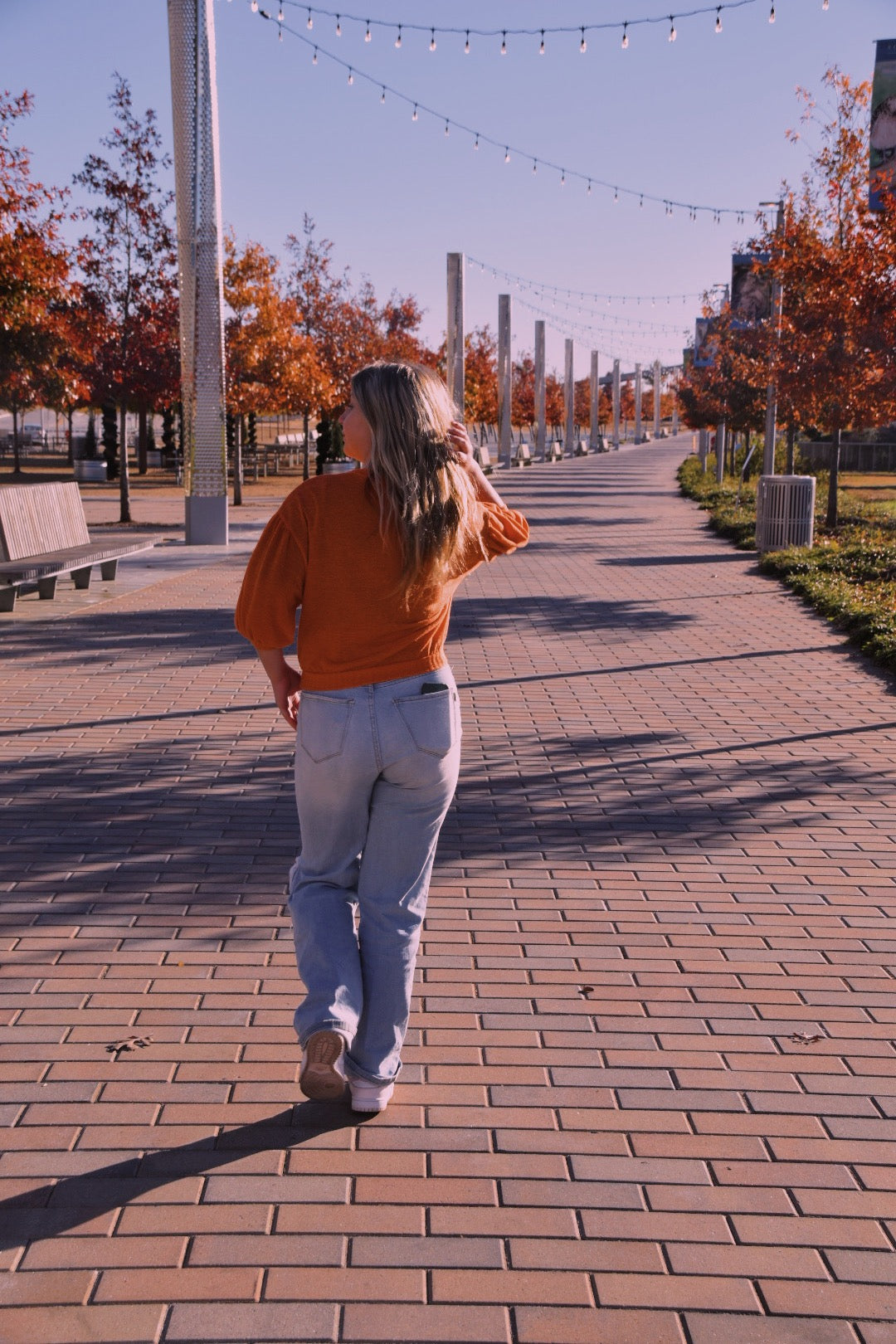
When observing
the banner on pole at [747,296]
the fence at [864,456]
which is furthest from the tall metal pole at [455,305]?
the fence at [864,456]

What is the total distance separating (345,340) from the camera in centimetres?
3978

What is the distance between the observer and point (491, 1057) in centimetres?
361

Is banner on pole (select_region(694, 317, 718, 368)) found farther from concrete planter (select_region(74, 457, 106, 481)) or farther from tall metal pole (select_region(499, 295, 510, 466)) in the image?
concrete planter (select_region(74, 457, 106, 481))

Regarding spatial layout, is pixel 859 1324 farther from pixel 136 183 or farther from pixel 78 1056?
pixel 136 183

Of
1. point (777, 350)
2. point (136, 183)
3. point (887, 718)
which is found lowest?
point (887, 718)

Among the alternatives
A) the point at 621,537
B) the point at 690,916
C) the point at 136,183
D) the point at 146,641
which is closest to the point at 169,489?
the point at 136,183

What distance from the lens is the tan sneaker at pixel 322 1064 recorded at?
10.00 feet

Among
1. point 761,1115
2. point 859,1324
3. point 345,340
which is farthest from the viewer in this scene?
point 345,340

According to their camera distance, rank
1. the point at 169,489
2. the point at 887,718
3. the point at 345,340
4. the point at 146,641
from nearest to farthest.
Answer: the point at 887,718, the point at 146,641, the point at 169,489, the point at 345,340

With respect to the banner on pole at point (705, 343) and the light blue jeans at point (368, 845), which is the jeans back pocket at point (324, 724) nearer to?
the light blue jeans at point (368, 845)

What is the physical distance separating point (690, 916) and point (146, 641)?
6714 millimetres

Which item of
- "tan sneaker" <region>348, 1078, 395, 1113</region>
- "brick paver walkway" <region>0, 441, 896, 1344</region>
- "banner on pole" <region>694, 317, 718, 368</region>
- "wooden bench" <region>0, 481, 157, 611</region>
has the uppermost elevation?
"banner on pole" <region>694, 317, 718, 368</region>

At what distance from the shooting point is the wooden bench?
11.5 metres

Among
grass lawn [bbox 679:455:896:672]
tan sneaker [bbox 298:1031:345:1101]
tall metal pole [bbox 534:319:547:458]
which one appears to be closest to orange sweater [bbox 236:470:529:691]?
tan sneaker [bbox 298:1031:345:1101]
